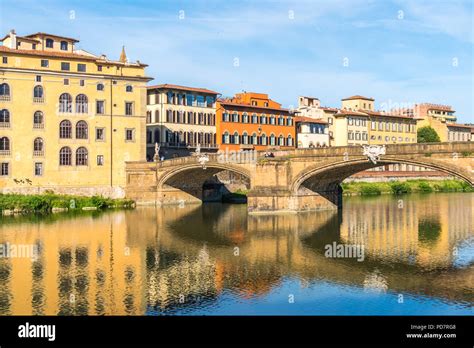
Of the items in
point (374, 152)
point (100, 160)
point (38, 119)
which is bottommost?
point (100, 160)

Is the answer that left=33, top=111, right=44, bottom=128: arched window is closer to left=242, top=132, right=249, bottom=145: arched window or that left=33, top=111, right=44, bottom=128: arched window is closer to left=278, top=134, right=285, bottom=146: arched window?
left=242, top=132, right=249, bottom=145: arched window

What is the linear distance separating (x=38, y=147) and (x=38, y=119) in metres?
3.13

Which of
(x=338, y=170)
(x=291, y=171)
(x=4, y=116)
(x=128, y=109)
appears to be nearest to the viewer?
(x=338, y=170)

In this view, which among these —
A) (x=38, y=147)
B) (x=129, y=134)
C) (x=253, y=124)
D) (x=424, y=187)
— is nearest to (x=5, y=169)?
(x=38, y=147)

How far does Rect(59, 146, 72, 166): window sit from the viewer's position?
240 feet

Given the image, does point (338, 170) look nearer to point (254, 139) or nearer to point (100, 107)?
point (100, 107)

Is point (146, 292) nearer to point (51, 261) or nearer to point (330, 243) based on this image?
point (51, 261)

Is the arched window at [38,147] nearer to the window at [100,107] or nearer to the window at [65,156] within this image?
the window at [65,156]

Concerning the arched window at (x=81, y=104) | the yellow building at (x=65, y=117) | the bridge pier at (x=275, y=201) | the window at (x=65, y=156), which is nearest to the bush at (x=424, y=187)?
the bridge pier at (x=275, y=201)

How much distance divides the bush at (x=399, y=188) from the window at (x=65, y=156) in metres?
53.0

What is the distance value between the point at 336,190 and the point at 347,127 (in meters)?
45.3

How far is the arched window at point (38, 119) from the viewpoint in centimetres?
7131

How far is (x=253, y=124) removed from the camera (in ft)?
318

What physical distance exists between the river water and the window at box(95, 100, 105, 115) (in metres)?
15.4
